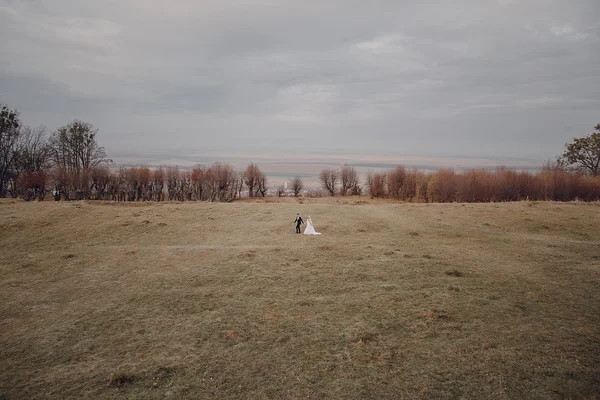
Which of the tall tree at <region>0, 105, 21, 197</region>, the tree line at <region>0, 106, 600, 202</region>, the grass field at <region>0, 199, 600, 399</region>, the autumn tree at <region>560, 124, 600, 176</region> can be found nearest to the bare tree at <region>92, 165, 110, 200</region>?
the tree line at <region>0, 106, 600, 202</region>

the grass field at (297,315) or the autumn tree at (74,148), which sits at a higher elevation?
Result: the autumn tree at (74,148)

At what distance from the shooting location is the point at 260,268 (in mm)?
17891

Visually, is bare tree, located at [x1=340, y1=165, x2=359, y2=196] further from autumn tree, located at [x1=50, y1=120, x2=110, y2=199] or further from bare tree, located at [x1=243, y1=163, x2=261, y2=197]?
autumn tree, located at [x1=50, y1=120, x2=110, y2=199]

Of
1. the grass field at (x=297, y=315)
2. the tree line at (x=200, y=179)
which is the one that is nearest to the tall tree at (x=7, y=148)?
the tree line at (x=200, y=179)

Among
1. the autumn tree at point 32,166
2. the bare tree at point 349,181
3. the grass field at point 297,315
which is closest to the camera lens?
the grass field at point 297,315

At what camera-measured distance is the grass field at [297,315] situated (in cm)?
849

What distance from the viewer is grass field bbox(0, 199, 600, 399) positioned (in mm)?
8492

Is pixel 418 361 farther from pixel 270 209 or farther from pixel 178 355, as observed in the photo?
pixel 270 209

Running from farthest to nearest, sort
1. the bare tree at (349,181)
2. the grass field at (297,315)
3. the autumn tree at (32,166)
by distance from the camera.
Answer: the bare tree at (349,181), the autumn tree at (32,166), the grass field at (297,315)

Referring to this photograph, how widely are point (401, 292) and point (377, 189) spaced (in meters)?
58.2

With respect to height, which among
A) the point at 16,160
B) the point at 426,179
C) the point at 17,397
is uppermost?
the point at 16,160

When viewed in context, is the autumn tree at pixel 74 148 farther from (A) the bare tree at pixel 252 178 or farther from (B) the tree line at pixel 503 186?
(B) the tree line at pixel 503 186

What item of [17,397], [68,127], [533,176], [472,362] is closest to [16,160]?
[68,127]

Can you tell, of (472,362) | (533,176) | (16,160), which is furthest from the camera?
(16,160)
